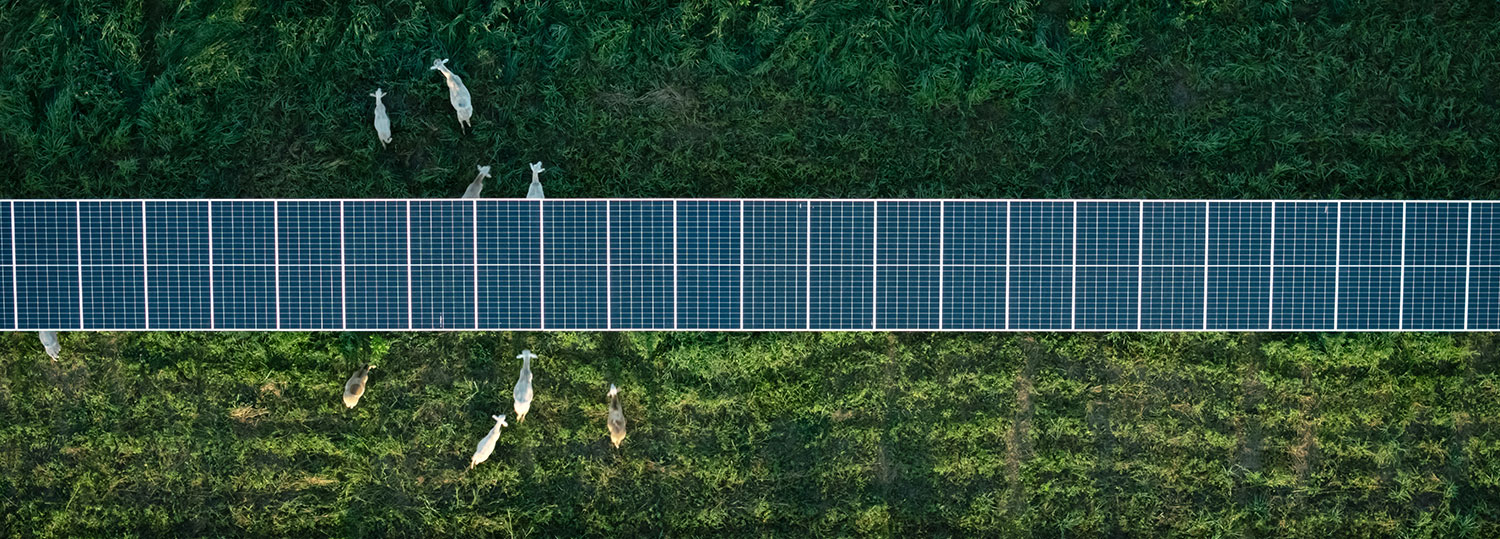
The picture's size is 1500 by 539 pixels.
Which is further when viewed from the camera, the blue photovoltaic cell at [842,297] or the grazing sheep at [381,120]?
the grazing sheep at [381,120]

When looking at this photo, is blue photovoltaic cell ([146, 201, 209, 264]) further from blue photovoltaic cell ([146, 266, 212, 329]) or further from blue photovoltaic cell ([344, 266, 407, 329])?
blue photovoltaic cell ([344, 266, 407, 329])

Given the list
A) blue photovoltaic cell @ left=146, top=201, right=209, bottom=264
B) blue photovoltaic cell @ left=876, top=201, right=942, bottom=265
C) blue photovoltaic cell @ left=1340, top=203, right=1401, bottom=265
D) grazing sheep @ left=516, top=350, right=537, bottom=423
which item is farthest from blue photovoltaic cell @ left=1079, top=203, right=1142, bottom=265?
blue photovoltaic cell @ left=146, top=201, right=209, bottom=264

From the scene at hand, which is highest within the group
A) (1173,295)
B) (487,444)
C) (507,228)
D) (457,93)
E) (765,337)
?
(457,93)

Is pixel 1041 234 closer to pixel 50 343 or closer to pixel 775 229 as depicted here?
pixel 775 229

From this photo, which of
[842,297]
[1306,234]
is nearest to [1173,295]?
[1306,234]

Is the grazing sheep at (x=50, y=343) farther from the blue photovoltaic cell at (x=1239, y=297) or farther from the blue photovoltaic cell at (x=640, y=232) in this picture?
the blue photovoltaic cell at (x=1239, y=297)

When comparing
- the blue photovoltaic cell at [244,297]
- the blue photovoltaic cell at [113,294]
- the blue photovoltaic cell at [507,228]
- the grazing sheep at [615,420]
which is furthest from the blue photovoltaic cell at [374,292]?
the grazing sheep at [615,420]
